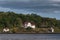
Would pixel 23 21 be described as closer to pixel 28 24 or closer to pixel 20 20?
pixel 28 24

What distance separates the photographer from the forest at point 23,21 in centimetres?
13488

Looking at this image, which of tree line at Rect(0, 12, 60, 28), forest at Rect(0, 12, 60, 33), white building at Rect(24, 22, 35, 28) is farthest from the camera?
white building at Rect(24, 22, 35, 28)

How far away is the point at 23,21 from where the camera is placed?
160750 millimetres

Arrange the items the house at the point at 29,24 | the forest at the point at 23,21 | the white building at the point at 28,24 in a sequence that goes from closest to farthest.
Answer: the forest at the point at 23,21 → the house at the point at 29,24 → the white building at the point at 28,24

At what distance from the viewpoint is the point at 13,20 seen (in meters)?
142

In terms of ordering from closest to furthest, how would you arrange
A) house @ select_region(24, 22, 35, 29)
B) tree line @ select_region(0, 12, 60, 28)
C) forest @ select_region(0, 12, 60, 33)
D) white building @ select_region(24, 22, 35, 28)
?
forest @ select_region(0, 12, 60, 33) → tree line @ select_region(0, 12, 60, 28) → house @ select_region(24, 22, 35, 29) → white building @ select_region(24, 22, 35, 28)

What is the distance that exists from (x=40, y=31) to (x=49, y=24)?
2263 centimetres

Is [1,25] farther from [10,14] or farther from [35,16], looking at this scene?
[35,16]

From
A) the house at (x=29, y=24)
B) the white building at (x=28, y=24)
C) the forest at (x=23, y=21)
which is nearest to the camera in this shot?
the forest at (x=23, y=21)

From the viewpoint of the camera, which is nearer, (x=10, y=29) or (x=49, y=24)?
(x=10, y=29)

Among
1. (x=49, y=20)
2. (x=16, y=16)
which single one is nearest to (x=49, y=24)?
(x=49, y=20)

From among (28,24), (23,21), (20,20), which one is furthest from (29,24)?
(20,20)

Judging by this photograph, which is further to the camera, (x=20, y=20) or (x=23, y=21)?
(x=23, y=21)

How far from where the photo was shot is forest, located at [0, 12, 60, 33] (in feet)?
443
